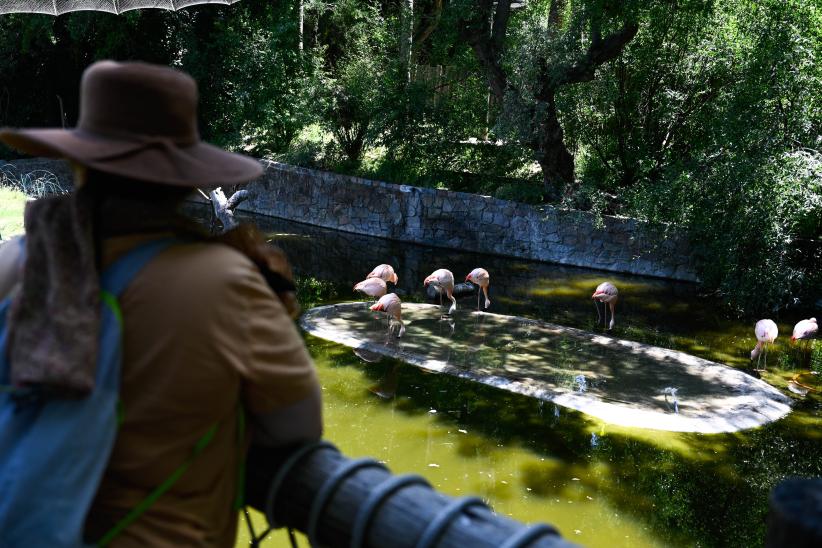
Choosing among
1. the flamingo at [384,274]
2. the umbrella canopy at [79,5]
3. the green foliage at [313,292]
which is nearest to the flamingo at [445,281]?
the flamingo at [384,274]

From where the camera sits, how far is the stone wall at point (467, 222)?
459 inches

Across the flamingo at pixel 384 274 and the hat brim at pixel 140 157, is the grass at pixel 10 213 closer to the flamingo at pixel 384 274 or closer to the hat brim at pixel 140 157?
the flamingo at pixel 384 274

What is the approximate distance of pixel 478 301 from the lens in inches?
368

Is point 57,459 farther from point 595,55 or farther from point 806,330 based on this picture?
point 595,55

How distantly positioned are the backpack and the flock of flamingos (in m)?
6.58

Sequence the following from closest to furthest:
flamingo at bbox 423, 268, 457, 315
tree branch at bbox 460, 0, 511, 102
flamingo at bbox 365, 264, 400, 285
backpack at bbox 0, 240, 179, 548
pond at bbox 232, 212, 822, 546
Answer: backpack at bbox 0, 240, 179, 548, pond at bbox 232, 212, 822, 546, flamingo at bbox 423, 268, 457, 315, flamingo at bbox 365, 264, 400, 285, tree branch at bbox 460, 0, 511, 102

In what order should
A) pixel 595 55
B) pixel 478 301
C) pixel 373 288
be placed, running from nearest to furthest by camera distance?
pixel 373 288
pixel 478 301
pixel 595 55

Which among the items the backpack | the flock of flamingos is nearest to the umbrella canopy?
the flock of flamingos

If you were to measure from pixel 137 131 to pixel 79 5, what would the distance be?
5.63 metres

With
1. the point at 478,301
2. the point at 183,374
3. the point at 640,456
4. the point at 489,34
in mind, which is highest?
the point at 489,34

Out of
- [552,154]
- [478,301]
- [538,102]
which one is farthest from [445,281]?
[552,154]

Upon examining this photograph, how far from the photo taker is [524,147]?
1320 cm

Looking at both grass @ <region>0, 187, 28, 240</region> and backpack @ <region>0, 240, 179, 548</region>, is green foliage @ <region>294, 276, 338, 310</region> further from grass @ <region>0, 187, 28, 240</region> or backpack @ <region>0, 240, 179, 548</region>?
backpack @ <region>0, 240, 179, 548</region>

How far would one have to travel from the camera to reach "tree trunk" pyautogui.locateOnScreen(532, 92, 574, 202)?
42.3ft
